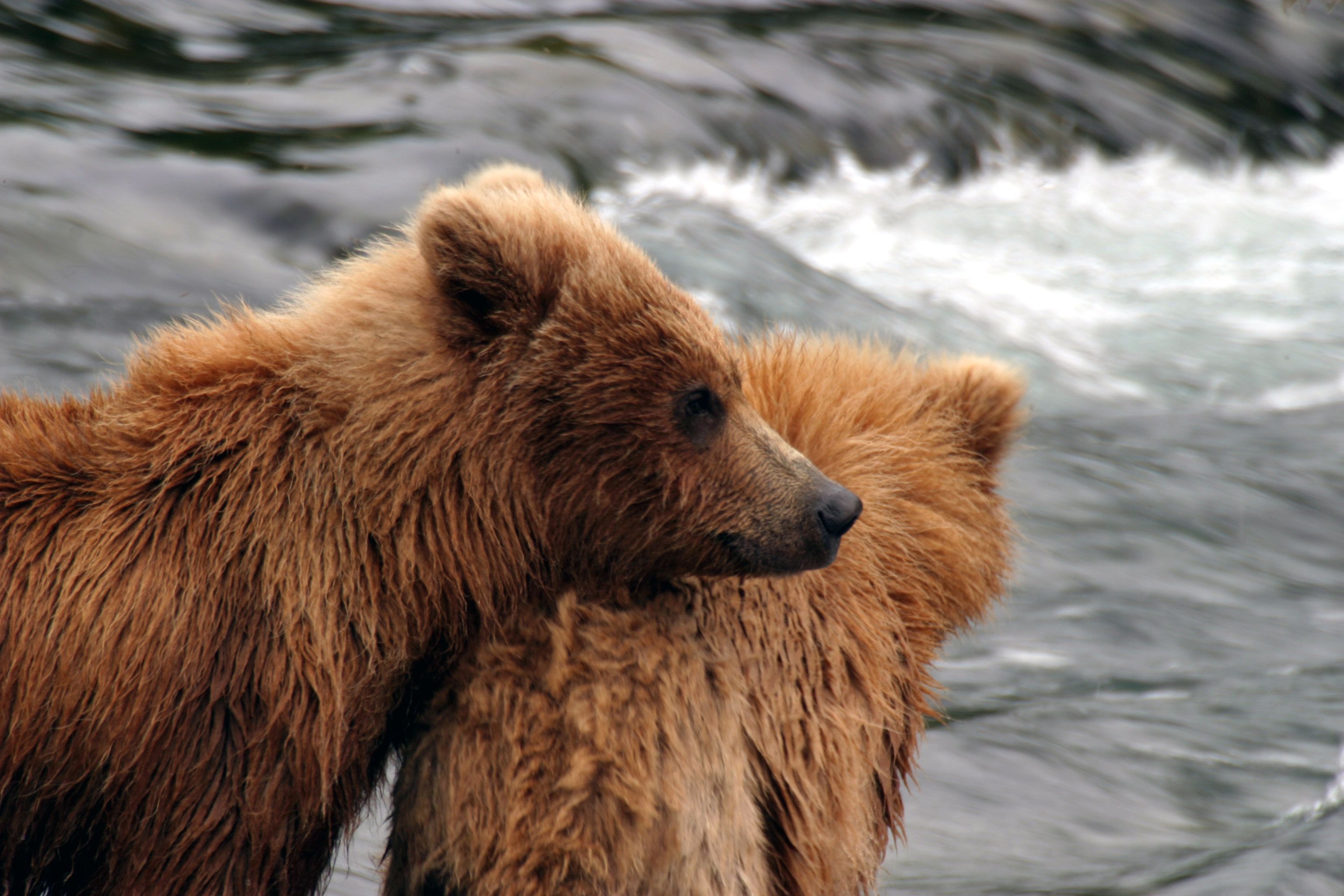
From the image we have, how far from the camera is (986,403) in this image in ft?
13.5

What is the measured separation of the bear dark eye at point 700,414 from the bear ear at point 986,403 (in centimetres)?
96

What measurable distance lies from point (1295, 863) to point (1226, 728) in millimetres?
1457

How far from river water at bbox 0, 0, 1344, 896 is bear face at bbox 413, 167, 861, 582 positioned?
6.70 ft

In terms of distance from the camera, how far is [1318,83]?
1653cm

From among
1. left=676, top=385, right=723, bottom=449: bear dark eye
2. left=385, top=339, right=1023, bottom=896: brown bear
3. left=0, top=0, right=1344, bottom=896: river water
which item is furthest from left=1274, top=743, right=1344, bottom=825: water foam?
left=676, top=385, right=723, bottom=449: bear dark eye

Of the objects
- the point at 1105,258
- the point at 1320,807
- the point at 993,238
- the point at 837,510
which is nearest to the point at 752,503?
the point at 837,510

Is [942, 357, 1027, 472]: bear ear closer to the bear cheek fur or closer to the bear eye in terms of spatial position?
the bear cheek fur

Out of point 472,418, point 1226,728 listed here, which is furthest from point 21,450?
point 1226,728

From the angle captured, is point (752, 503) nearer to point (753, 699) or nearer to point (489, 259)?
point (753, 699)

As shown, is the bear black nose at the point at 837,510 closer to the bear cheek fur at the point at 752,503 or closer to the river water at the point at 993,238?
the bear cheek fur at the point at 752,503

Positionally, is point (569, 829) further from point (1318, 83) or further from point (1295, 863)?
point (1318, 83)

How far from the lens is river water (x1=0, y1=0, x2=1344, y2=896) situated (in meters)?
6.34

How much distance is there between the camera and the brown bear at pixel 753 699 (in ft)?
9.94

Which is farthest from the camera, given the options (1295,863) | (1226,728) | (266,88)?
(266,88)
